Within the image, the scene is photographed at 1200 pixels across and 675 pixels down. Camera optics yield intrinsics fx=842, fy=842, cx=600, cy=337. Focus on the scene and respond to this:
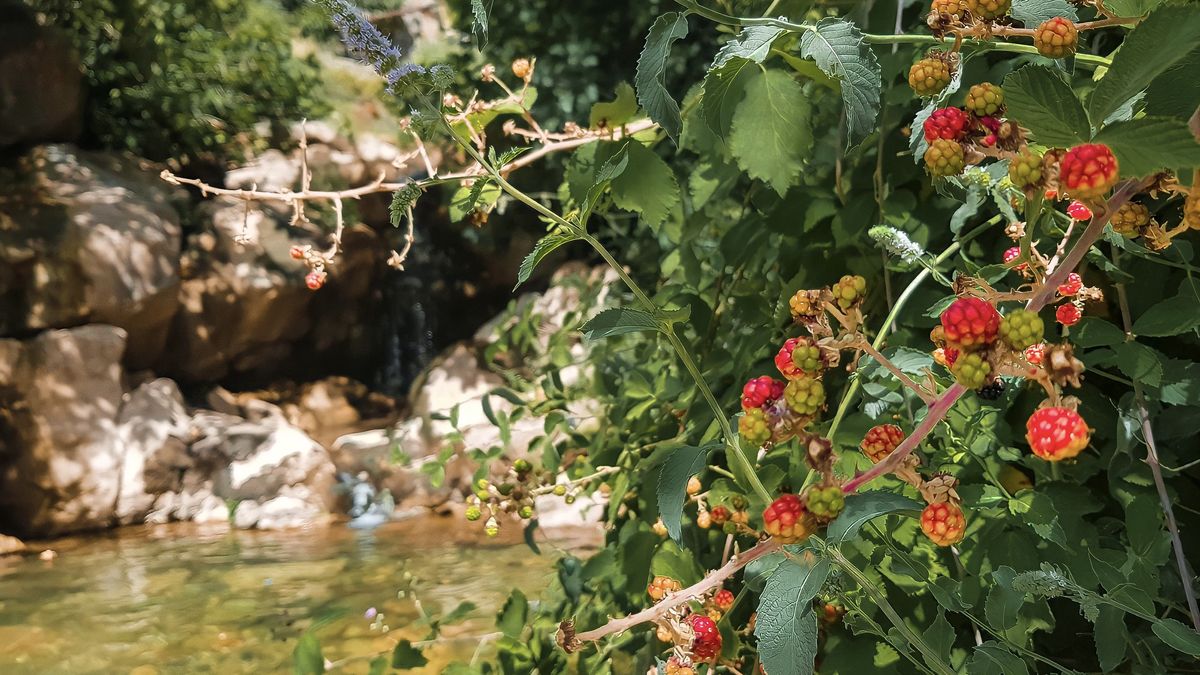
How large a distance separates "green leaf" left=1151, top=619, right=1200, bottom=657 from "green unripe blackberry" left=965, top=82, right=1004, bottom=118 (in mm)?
294

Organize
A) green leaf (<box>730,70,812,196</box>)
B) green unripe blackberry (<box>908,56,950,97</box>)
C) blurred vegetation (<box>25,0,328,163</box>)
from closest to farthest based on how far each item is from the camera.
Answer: green unripe blackberry (<box>908,56,950,97</box>) < green leaf (<box>730,70,812,196</box>) < blurred vegetation (<box>25,0,328,163</box>)

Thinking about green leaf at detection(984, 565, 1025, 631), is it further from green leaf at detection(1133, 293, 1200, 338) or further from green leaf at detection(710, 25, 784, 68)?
green leaf at detection(710, 25, 784, 68)

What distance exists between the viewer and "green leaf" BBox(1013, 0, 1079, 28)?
1.47 feet

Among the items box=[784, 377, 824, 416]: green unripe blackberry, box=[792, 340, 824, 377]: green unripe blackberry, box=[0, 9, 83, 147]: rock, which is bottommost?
box=[0, 9, 83, 147]: rock

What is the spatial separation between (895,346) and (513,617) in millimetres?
697

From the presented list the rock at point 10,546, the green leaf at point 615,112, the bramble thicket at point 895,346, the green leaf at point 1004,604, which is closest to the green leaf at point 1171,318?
the bramble thicket at point 895,346

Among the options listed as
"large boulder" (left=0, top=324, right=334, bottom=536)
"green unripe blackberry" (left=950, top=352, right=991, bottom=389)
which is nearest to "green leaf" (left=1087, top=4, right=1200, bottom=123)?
"green unripe blackberry" (left=950, top=352, right=991, bottom=389)

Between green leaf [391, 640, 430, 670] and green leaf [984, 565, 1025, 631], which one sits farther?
green leaf [391, 640, 430, 670]

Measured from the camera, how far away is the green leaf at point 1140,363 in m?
0.58

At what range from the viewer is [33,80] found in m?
4.79

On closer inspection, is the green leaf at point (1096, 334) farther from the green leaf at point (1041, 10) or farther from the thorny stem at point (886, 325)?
the green leaf at point (1041, 10)

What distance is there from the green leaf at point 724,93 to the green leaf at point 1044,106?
8.2 inches

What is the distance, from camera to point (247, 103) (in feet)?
20.2

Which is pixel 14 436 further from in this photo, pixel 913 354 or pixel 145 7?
pixel 913 354
